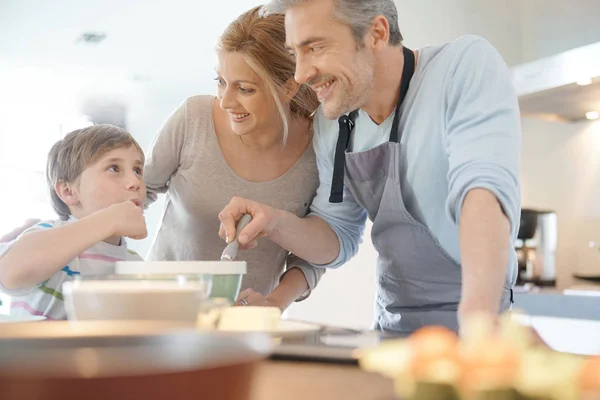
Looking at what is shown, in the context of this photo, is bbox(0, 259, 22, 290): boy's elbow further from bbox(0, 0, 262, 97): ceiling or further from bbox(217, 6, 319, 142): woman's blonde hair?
bbox(0, 0, 262, 97): ceiling

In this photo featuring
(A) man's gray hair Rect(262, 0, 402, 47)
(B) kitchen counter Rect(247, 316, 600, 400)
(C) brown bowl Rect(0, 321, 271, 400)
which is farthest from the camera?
(A) man's gray hair Rect(262, 0, 402, 47)

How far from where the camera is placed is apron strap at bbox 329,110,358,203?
1595 millimetres

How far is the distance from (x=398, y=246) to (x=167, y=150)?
0.67 m

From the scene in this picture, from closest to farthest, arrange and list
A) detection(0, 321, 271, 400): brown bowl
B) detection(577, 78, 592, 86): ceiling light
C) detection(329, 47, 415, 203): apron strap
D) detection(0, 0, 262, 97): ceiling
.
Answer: detection(0, 321, 271, 400): brown bowl < detection(329, 47, 415, 203): apron strap < detection(577, 78, 592, 86): ceiling light < detection(0, 0, 262, 97): ceiling

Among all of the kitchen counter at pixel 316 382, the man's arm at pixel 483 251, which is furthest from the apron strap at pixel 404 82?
the kitchen counter at pixel 316 382

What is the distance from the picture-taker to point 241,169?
1787 mm

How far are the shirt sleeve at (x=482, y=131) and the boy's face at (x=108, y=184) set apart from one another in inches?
29.6

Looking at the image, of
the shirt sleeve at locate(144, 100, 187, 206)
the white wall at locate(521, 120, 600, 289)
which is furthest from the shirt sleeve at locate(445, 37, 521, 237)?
the white wall at locate(521, 120, 600, 289)

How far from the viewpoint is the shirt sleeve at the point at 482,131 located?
1.09m

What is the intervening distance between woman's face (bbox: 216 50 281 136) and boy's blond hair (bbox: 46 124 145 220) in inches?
10.4

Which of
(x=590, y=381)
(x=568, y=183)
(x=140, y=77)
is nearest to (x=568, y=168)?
(x=568, y=183)

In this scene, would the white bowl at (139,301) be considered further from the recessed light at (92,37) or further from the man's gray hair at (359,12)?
the recessed light at (92,37)

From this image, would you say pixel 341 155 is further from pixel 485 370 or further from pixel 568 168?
pixel 568 168

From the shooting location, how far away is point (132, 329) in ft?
1.26
